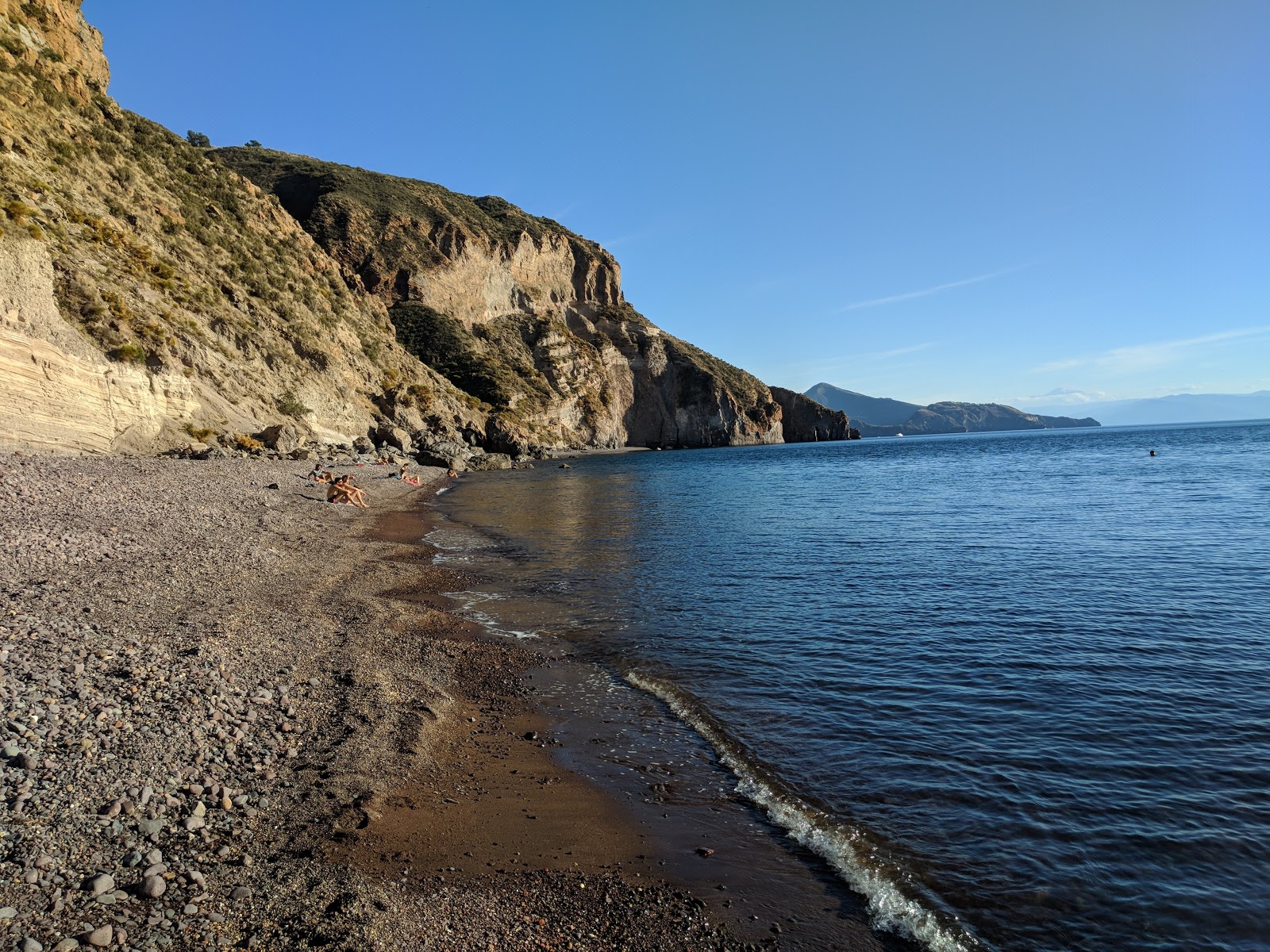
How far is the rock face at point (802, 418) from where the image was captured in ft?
543

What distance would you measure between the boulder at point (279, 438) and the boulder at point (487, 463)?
2150 centimetres

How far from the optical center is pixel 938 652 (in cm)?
1145

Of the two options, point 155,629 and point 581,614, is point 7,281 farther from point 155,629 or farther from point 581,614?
point 581,614

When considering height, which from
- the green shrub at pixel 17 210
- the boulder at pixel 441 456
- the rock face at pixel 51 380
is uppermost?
the green shrub at pixel 17 210

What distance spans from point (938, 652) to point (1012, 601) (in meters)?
4.44

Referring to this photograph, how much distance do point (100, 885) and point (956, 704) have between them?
9366 millimetres

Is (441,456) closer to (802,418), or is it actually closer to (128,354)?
(128,354)

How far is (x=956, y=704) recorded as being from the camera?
9.32 metres

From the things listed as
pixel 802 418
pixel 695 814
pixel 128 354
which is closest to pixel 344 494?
pixel 128 354

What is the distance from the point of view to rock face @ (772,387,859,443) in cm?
16550

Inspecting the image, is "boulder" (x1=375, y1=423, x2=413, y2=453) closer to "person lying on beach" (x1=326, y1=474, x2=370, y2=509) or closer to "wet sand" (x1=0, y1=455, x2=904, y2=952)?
"person lying on beach" (x1=326, y1=474, x2=370, y2=509)

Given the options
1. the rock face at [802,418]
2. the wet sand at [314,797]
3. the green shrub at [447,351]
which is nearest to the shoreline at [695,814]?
the wet sand at [314,797]

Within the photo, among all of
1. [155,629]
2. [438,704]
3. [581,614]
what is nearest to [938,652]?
[581,614]

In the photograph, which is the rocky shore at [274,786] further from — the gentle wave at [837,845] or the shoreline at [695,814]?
the gentle wave at [837,845]
